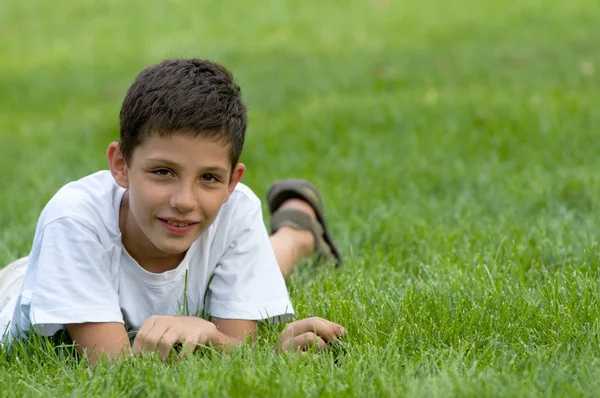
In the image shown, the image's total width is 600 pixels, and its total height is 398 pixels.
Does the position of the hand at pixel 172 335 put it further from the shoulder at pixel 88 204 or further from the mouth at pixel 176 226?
the shoulder at pixel 88 204

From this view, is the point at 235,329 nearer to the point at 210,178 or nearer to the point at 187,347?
the point at 187,347

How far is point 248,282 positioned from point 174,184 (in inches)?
18.8

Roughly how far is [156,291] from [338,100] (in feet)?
14.4

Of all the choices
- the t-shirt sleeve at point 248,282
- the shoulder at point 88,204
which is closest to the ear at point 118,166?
the shoulder at point 88,204

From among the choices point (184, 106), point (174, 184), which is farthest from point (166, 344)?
point (184, 106)

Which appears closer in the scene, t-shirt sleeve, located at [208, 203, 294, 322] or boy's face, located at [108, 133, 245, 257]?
boy's face, located at [108, 133, 245, 257]

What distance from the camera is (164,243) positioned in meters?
2.69

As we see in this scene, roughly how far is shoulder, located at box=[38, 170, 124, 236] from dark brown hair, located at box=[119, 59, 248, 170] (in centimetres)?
20

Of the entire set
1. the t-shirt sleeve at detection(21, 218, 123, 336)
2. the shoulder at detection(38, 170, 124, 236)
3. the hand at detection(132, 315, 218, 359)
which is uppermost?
the shoulder at detection(38, 170, 124, 236)

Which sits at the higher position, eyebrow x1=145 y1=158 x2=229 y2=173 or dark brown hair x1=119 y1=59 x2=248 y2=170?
dark brown hair x1=119 y1=59 x2=248 y2=170

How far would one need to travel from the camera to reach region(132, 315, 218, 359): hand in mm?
2555

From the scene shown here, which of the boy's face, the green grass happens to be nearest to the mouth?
the boy's face

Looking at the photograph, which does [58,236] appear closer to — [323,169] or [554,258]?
[554,258]

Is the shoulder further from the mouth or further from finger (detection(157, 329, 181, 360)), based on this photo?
finger (detection(157, 329, 181, 360))
